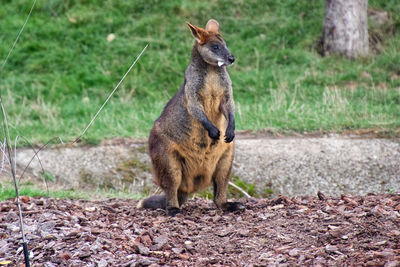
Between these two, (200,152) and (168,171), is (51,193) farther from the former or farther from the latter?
(200,152)

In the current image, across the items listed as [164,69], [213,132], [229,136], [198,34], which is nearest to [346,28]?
[164,69]

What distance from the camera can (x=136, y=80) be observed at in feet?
37.2

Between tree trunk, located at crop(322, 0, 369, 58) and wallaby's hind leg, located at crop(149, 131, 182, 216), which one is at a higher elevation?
tree trunk, located at crop(322, 0, 369, 58)

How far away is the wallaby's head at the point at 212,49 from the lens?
5.38m

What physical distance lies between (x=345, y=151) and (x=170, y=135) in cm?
336

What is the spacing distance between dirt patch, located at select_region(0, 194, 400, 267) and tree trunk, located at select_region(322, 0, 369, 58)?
7.12 meters

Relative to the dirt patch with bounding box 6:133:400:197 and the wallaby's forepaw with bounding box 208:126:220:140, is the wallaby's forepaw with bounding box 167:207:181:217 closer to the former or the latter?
the wallaby's forepaw with bounding box 208:126:220:140

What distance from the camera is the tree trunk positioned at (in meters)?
11.7

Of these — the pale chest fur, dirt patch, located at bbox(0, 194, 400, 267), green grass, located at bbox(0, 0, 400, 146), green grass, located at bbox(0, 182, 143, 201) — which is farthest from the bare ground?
green grass, located at bbox(0, 0, 400, 146)

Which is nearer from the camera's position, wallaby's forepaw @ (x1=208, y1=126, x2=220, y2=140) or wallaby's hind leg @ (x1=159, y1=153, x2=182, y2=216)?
wallaby's forepaw @ (x1=208, y1=126, x2=220, y2=140)

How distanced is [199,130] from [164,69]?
6.35m

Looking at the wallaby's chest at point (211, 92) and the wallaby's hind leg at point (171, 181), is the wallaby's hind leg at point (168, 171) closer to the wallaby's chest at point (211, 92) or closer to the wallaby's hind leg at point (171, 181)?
the wallaby's hind leg at point (171, 181)

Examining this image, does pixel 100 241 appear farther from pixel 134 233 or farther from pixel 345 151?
pixel 345 151

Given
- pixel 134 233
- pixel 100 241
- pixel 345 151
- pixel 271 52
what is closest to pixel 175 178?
pixel 134 233
